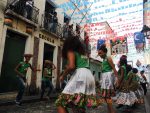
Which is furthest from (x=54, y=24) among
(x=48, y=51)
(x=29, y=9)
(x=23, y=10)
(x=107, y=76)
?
(x=107, y=76)

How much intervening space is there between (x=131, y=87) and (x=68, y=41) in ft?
12.6

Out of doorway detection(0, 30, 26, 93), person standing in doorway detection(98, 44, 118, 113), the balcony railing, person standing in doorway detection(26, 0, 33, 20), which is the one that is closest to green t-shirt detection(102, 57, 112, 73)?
person standing in doorway detection(98, 44, 118, 113)

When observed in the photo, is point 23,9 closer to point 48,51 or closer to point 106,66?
point 48,51

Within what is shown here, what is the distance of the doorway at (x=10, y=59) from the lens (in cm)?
991

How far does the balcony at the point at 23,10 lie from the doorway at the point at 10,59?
0.93 meters

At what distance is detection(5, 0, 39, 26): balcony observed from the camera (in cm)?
1006

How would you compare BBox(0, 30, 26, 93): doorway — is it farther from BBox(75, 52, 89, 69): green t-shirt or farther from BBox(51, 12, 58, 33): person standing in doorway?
BBox(75, 52, 89, 69): green t-shirt

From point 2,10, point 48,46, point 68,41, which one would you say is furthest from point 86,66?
point 48,46

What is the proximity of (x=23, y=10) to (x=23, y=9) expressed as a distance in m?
0.06

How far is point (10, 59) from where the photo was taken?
10398 mm

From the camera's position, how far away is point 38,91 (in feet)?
40.8

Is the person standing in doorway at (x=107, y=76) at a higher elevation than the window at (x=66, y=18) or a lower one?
lower

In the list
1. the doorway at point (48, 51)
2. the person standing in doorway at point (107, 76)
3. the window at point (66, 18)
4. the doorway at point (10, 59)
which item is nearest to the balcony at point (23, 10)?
the doorway at point (10, 59)

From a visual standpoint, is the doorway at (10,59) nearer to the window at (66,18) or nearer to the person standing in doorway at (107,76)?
the person standing in doorway at (107,76)
